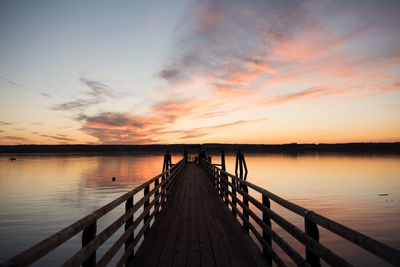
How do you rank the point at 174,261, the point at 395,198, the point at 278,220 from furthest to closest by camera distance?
the point at 395,198
the point at 174,261
the point at 278,220

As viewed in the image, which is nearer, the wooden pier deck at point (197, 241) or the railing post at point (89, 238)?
the railing post at point (89, 238)

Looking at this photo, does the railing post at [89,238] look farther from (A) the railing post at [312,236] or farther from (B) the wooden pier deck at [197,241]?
(A) the railing post at [312,236]

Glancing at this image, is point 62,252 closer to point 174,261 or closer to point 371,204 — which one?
point 174,261

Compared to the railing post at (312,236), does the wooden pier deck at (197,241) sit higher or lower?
lower

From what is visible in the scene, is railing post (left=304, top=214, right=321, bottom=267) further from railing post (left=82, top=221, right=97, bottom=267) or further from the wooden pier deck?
railing post (left=82, top=221, right=97, bottom=267)

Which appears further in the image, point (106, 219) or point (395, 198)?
point (395, 198)

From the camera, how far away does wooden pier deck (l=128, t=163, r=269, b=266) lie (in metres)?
4.81

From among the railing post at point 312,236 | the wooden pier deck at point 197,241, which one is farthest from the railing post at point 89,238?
the railing post at point 312,236

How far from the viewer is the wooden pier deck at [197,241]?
4814 mm

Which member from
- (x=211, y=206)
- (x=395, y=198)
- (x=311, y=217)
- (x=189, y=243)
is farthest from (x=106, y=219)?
(x=395, y=198)

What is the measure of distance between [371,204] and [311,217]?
23.5 m

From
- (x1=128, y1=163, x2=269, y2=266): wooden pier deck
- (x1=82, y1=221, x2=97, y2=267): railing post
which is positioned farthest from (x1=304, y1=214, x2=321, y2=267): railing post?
(x1=82, y1=221, x2=97, y2=267): railing post

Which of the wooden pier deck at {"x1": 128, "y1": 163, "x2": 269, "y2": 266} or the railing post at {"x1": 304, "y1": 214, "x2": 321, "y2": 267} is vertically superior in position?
the railing post at {"x1": 304, "y1": 214, "x2": 321, "y2": 267}

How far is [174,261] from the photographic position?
4.79 m
